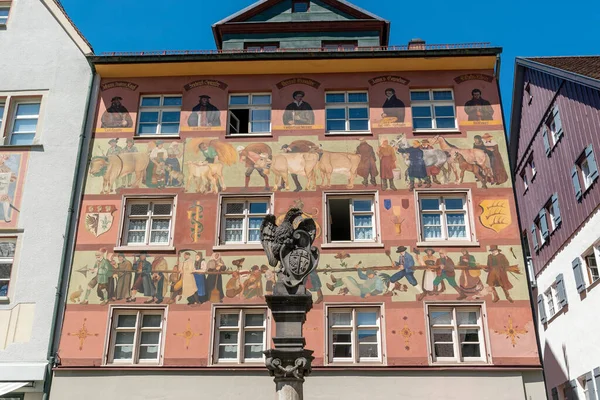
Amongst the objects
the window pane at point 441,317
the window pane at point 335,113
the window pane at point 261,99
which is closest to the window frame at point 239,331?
the window pane at point 441,317

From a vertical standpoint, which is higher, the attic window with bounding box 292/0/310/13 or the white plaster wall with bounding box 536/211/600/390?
the attic window with bounding box 292/0/310/13

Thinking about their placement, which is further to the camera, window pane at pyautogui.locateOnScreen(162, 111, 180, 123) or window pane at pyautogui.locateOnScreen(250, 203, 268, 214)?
window pane at pyautogui.locateOnScreen(162, 111, 180, 123)

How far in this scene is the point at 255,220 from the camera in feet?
62.4

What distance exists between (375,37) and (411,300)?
9.95 meters

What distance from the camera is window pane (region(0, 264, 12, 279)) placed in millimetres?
18438

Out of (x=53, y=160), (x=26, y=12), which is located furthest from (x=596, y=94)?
(x=26, y=12)

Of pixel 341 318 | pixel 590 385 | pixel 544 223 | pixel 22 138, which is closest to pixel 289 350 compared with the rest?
pixel 341 318

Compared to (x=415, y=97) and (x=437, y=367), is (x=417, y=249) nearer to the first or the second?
(x=437, y=367)

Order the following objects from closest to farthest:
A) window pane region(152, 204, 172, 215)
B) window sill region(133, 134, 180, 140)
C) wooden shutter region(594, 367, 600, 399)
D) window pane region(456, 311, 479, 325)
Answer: window pane region(456, 311, 479, 325), window pane region(152, 204, 172, 215), window sill region(133, 134, 180, 140), wooden shutter region(594, 367, 600, 399)

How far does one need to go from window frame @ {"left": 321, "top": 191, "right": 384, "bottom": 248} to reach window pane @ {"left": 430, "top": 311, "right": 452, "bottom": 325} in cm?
231

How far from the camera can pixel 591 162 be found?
21250 mm

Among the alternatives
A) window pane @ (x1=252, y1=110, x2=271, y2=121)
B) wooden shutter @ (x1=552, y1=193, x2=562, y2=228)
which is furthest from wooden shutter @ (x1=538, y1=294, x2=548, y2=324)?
window pane @ (x1=252, y1=110, x2=271, y2=121)

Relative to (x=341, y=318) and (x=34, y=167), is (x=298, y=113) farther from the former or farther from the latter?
(x=34, y=167)

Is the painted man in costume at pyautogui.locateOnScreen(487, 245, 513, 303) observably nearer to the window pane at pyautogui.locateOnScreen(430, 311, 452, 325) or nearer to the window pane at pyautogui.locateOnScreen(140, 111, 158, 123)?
the window pane at pyautogui.locateOnScreen(430, 311, 452, 325)
